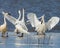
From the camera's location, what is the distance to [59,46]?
1579 cm

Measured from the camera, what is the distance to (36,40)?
17312mm

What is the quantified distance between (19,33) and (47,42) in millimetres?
3895

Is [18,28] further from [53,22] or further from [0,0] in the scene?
[0,0]

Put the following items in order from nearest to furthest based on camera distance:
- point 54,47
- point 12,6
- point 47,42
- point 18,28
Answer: point 54,47 < point 47,42 < point 18,28 < point 12,6

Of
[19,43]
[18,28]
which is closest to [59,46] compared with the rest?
[19,43]

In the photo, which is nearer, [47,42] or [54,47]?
[54,47]

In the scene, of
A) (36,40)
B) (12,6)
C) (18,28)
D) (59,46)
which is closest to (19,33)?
(18,28)

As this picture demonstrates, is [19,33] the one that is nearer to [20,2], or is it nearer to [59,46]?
[59,46]

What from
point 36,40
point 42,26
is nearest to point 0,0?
point 42,26

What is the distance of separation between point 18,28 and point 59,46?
14.6 ft

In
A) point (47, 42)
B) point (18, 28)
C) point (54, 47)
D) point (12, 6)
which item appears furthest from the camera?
point (12, 6)

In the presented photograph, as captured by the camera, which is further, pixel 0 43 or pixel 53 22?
pixel 53 22

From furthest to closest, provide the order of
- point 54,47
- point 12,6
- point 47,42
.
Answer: point 12,6, point 47,42, point 54,47

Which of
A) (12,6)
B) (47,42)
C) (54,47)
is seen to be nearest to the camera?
(54,47)
